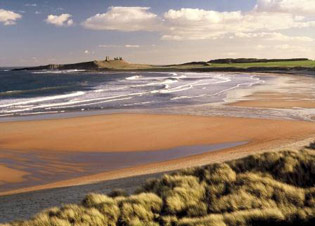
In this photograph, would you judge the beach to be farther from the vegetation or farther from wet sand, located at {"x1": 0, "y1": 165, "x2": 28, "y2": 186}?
the vegetation

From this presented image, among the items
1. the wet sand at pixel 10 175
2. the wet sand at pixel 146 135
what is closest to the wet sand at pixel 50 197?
the wet sand at pixel 146 135

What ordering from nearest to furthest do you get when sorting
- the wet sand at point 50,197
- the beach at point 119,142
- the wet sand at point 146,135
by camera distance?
the wet sand at point 50,197
the beach at point 119,142
the wet sand at point 146,135

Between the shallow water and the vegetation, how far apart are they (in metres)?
4.12

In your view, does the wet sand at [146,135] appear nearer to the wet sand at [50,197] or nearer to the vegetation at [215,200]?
the wet sand at [50,197]

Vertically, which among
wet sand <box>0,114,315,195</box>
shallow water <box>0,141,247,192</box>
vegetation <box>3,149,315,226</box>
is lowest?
shallow water <box>0,141,247,192</box>

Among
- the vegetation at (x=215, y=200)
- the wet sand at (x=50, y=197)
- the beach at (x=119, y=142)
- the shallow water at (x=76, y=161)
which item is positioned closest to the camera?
the vegetation at (x=215, y=200)

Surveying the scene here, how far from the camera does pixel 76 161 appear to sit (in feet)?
52.8

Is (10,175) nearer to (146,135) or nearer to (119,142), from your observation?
(119,142)

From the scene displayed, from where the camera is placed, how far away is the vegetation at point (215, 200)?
8352 mm

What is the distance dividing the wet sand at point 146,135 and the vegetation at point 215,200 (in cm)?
353

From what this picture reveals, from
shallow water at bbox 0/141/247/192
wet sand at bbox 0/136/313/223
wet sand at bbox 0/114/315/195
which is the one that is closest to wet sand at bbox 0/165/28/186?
shallow water at bbox 0/141/247/192

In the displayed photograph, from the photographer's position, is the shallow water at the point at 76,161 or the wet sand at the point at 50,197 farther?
the shallow water at the point at 76,161

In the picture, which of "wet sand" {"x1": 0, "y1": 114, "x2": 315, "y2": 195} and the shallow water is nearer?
the shallow water

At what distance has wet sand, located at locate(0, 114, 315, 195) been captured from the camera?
15.8 metres
